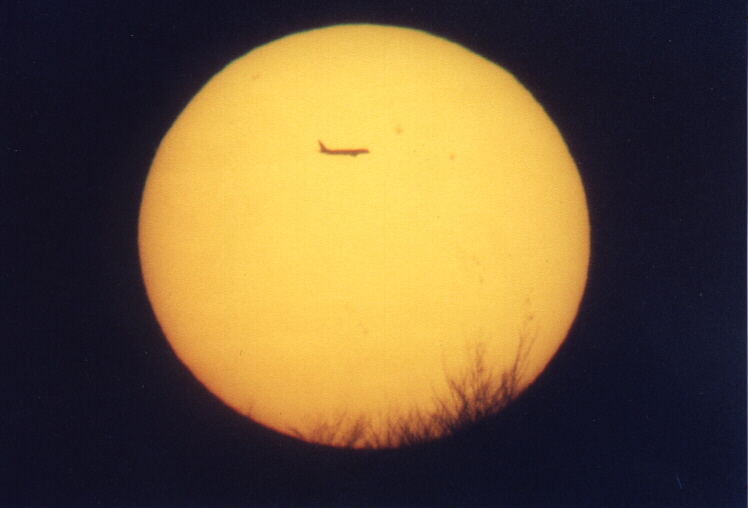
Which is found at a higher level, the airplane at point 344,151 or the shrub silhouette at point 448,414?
the airplane at point 344,151

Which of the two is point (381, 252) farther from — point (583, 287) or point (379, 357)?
point (583, 287)

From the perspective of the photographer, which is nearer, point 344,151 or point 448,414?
point 344,151

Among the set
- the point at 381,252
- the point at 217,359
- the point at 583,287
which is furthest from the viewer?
the point at 583,287

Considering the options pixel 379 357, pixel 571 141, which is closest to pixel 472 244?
pixel 379 357

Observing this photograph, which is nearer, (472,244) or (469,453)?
(472,244)

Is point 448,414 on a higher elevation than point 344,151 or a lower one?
lower

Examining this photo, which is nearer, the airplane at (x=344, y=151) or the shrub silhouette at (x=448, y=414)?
the airplane at (x=344, y=151)

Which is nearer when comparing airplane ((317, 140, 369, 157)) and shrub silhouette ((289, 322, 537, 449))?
airplane ((317, 140, 369, 157))

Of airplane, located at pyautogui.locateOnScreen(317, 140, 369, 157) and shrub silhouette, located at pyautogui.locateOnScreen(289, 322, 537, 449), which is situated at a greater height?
airplane, located at pyautogui.locateOnScreen(317, 140, 369, 157)
